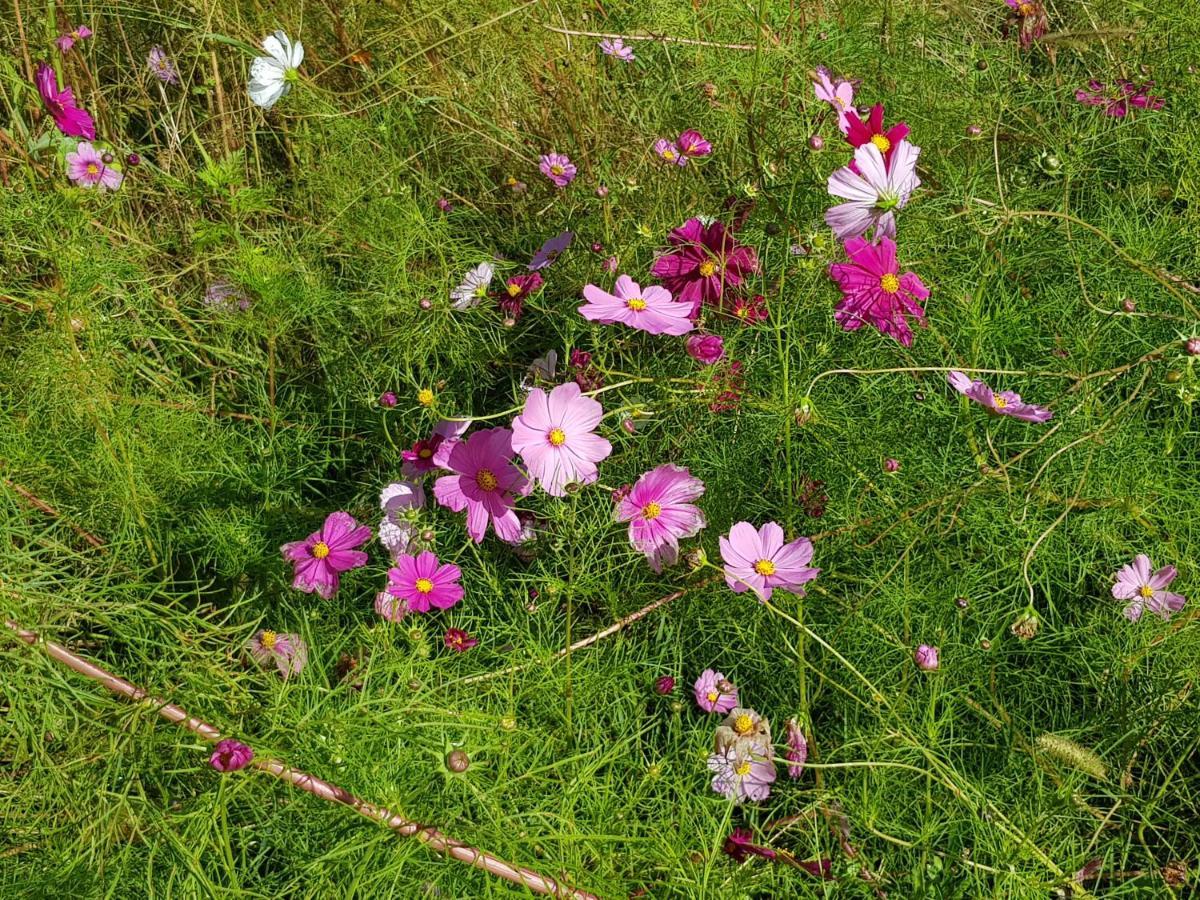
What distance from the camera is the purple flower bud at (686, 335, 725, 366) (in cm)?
132

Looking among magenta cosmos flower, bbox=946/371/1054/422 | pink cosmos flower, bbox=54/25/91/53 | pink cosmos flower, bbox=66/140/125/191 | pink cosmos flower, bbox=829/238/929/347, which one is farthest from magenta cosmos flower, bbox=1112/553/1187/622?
pink cosmos flower, bbox=54/25/91/53

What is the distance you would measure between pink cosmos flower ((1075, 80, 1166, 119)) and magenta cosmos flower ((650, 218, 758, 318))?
28.7 inches

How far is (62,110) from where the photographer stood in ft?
5.07

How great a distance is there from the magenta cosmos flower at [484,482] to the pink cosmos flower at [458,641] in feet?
0.38

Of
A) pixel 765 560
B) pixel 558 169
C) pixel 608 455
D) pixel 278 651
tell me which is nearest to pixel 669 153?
pixel 558 169

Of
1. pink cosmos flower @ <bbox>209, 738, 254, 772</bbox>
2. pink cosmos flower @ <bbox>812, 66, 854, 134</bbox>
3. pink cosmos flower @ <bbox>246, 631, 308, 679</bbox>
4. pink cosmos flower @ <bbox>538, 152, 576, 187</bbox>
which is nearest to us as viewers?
pink cosmos flower @ <bbox>209, 738, 254, 772</bbox>

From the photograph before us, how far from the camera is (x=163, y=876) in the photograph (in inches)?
41.2

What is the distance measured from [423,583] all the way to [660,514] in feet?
0.98

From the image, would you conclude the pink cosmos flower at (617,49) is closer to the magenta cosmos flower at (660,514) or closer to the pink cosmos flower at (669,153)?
the pink cosmos flower at (669,153)

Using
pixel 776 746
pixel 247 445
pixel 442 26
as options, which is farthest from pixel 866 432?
pixel 442 26

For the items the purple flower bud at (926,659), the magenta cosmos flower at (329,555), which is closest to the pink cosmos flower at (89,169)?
the magenta cosmos flower at (329,555)

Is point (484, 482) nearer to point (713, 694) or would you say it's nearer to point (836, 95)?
point (713, 694)

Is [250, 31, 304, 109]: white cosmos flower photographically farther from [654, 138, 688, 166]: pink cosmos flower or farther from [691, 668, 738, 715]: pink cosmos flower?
[691, 668, 738, 715]: pink cosmos flower

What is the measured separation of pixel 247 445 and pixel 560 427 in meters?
0.60
